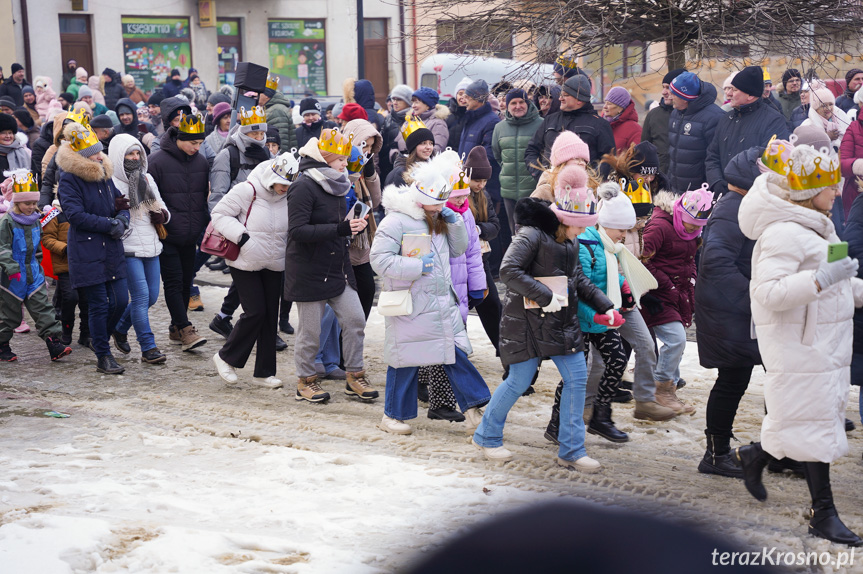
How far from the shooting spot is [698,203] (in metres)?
6.26

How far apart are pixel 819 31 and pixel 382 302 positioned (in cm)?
Result: 421

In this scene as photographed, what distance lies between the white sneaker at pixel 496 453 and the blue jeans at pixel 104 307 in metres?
3.73

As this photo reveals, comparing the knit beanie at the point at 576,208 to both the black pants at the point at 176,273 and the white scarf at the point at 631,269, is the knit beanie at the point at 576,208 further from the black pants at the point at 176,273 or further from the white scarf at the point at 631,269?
the black pants at the point at 176,273

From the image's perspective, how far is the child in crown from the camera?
789 centimetres

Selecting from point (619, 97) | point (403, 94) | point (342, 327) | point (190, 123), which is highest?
point (403, 94)

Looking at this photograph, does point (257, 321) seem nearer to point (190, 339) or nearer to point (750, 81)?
point (190, 339)

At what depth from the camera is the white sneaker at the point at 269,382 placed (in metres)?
7.36

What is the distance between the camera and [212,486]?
498 cm

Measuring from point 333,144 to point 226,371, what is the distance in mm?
2077

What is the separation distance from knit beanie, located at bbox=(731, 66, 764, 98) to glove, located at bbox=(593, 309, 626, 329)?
419cm

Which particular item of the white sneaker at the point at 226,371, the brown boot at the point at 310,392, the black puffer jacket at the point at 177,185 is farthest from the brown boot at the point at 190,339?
the brown boot at the point at 310,392

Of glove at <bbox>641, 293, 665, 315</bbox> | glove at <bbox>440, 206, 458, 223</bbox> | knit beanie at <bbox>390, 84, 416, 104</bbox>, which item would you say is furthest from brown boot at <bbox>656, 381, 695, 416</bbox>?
knit beanie at <bbox>390, 84, 416, 104</bbox>

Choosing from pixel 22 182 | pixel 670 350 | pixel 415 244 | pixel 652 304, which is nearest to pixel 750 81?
pixel 652 304

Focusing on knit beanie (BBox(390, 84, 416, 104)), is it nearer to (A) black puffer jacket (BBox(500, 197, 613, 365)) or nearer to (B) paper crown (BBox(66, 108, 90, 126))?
(B) paper crown (BBox(66, 108, 90, 126))
